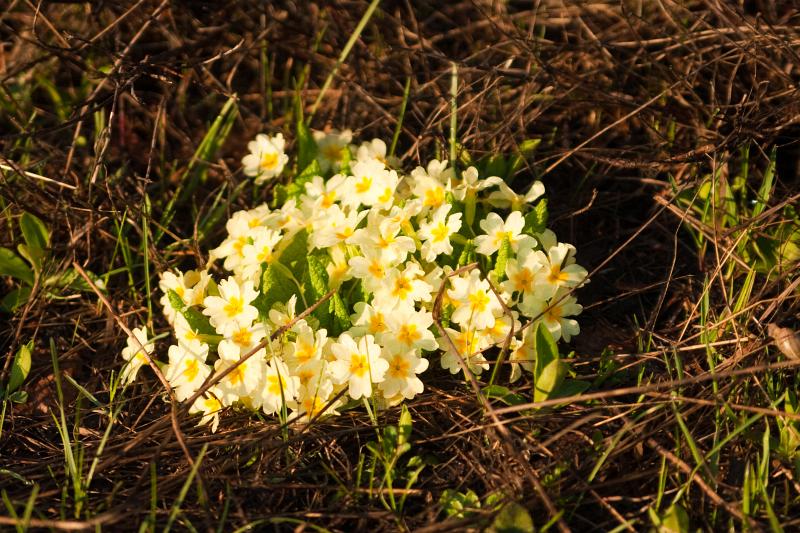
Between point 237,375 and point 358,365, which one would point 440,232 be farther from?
point 237,375

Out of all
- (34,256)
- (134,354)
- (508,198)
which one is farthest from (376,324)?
(34,256)

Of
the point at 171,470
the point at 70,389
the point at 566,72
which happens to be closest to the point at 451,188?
the point at 566,72

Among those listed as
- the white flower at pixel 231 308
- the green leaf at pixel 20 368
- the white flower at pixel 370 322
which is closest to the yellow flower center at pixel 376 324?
the white flower at pixel 370 322

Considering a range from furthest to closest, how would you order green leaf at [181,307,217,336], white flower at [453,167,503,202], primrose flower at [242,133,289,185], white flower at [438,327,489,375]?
primrose flower at [242,133,289,185] → white flower at [453,167,503,202] → green leaf at [181,307,217,336] → white flower at [438,327,489,375]

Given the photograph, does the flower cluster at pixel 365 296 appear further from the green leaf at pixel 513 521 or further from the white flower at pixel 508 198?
the green leaf at pixel 513 521

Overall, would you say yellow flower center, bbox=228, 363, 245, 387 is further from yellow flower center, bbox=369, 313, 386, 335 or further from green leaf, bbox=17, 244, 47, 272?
green leaf, bbox=17, 244, 47, 272

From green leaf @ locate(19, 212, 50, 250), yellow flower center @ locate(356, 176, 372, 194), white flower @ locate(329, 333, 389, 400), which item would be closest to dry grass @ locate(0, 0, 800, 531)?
green leaf @ locate(19, 212, 50, 250)

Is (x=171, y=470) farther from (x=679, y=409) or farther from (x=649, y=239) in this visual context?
(x=649, y=239)

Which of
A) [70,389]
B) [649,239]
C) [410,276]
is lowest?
[70,389]
